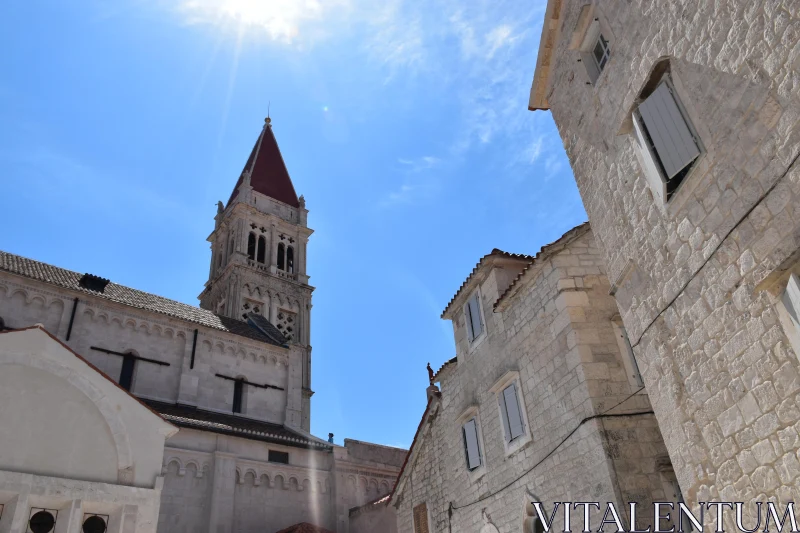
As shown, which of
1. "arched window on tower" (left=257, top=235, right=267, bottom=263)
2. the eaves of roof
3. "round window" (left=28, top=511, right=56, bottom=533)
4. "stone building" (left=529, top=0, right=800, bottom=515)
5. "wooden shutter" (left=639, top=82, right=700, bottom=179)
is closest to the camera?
"stone building" (left=529, top=0, right=800, bottom=515)

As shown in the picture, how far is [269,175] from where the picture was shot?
45750 mm

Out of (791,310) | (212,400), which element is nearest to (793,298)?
(791,310)

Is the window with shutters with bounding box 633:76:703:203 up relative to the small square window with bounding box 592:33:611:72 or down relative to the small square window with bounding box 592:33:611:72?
down

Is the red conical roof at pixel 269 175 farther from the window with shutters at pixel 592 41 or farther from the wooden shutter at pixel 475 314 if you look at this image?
the window with shutters at pixel 592 41

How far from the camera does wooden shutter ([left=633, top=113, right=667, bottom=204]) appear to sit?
6023mm

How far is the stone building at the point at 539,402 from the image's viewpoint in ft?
26.1

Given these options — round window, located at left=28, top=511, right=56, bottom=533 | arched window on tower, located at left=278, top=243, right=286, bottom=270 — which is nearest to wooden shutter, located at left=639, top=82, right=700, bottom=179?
round window, located at left=28, top=511, right=56, bottom=533

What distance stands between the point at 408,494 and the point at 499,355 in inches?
251

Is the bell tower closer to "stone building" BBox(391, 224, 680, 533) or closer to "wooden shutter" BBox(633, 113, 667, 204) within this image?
"stone building" BBox(391, 224, 680, 533)

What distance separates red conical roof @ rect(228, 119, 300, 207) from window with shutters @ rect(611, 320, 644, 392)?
37.6 meters

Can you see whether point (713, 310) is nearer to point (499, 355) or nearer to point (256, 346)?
point (499, 355)

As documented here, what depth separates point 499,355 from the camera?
11.0 metres

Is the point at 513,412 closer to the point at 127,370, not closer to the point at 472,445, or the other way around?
the point at 472,445

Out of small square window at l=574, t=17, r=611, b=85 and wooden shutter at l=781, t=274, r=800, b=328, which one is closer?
wooden shutter at l=781, t=274, r=800, b=328
